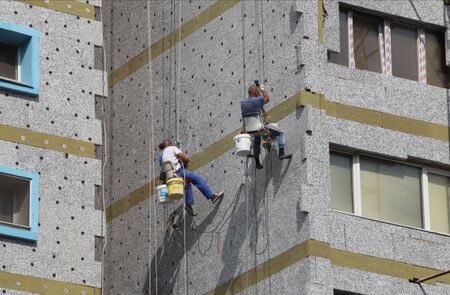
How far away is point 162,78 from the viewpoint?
48719mm

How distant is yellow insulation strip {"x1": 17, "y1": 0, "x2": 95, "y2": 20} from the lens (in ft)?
153

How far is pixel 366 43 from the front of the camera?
152 feet

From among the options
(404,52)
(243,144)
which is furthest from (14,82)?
(404,52)

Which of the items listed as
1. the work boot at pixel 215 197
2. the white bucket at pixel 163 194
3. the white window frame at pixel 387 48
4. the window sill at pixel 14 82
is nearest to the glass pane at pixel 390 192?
the white window frame at pixel 387 48

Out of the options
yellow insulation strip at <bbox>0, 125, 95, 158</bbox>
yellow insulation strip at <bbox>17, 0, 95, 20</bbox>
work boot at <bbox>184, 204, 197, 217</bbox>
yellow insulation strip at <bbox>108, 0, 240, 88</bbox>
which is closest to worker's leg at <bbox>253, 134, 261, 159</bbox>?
work boot at <bbox>184, 204, 197, 217</bbox>

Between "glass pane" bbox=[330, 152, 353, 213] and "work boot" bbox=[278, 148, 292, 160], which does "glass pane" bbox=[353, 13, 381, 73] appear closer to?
"glass pane" bbox=[330, 152, 353, 213]

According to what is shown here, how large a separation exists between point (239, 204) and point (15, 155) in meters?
5.00

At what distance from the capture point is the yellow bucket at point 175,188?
146ft

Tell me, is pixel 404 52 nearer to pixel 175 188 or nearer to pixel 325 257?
pixel 325 257

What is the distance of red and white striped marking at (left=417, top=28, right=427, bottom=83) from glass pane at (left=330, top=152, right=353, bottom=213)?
3.09 metres

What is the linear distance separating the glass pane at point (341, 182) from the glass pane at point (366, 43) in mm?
2398

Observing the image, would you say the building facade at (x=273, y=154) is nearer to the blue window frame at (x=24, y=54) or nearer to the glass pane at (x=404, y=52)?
the glass pane at (x=404, y=52)

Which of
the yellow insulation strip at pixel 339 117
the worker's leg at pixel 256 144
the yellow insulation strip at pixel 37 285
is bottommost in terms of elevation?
the yellow insulation strip at pixel 37 285

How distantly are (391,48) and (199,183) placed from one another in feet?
17.7
